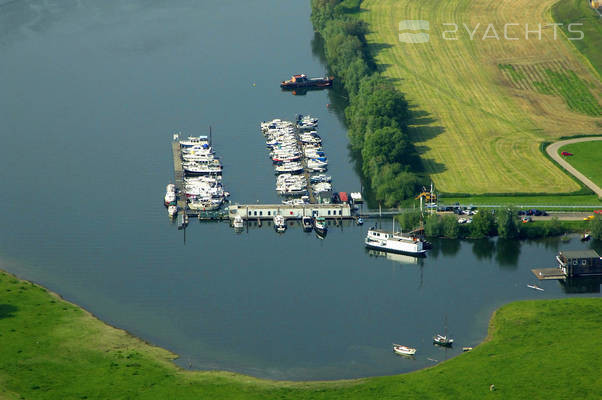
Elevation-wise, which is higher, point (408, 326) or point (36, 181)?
point (36, 181)

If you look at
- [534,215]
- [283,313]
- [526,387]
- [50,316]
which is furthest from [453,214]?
[50,316]

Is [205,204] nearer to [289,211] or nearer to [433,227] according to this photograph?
[289,211]

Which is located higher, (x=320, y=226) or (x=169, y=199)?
(x=169, y=199)

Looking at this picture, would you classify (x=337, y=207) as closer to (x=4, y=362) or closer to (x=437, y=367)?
(x=437, y=367)

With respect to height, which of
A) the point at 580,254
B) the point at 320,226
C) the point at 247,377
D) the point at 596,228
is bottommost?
the point at 247,377

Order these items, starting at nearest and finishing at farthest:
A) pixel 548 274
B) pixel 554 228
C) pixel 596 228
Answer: pixel 548 274 → pixel 596 228 → pixel 554 228

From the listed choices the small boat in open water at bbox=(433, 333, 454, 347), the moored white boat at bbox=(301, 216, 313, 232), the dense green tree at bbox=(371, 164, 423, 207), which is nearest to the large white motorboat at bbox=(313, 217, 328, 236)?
the moored white boat at bbox=(301, 216, 313, 232)

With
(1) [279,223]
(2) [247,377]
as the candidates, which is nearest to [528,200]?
(1) [279,223]
